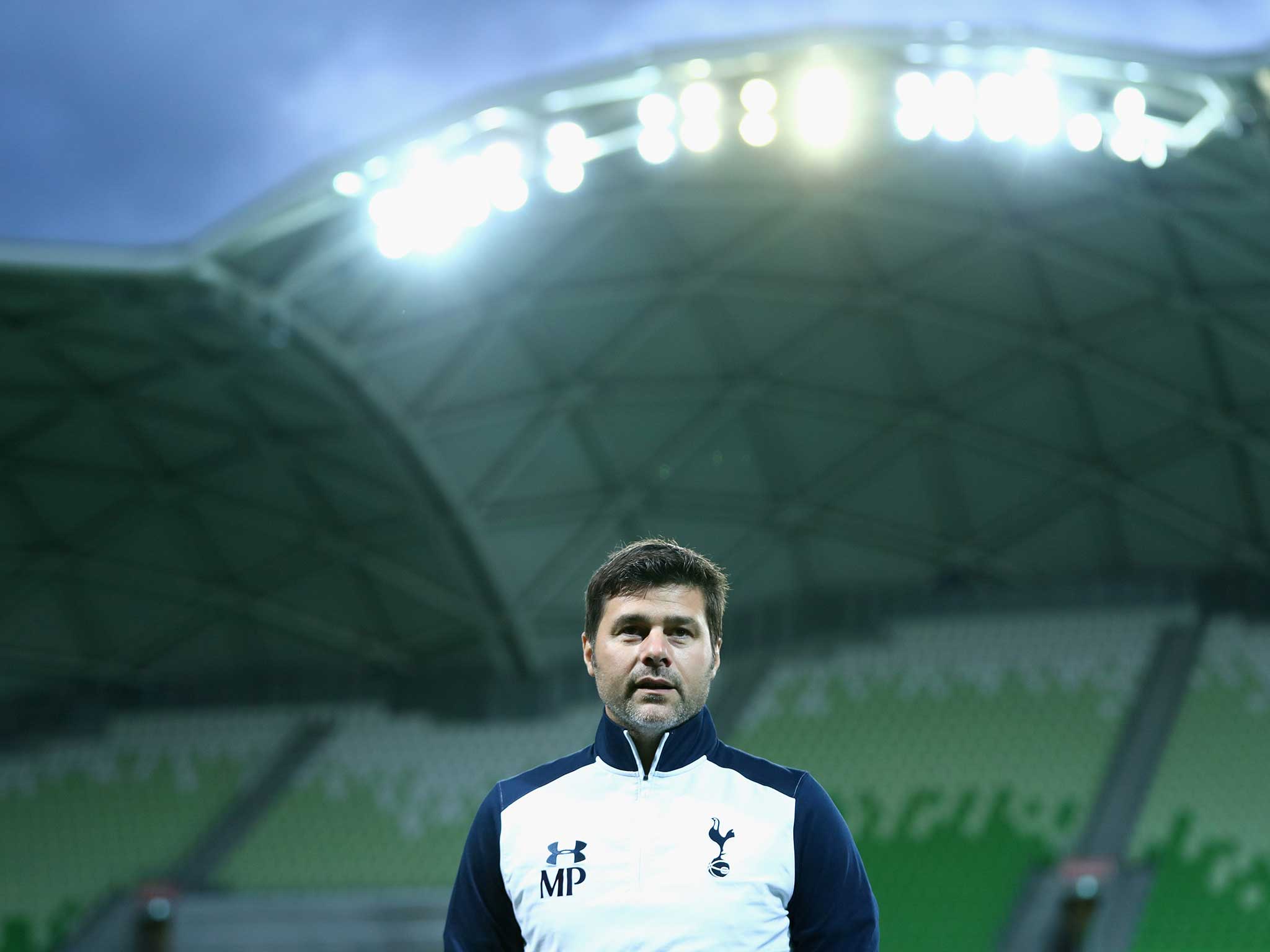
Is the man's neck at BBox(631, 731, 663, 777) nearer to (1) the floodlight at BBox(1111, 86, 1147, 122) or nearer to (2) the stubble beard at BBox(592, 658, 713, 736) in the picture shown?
(2) the stubble beard at BBox(592, 658, 713, 736)

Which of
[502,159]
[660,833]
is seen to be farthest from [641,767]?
[502,159]

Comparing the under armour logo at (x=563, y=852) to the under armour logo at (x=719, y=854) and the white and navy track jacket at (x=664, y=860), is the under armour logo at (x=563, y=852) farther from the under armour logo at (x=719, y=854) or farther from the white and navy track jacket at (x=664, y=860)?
the under armour logo at (x=719, y=854)

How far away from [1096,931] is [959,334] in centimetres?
978

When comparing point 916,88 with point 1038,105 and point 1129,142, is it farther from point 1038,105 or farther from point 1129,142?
point 1129,142

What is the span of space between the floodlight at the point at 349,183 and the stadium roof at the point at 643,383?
0.41 ft

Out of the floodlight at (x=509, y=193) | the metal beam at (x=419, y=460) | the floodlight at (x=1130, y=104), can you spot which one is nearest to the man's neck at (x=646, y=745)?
the floodlight at (x=1130, y=104)

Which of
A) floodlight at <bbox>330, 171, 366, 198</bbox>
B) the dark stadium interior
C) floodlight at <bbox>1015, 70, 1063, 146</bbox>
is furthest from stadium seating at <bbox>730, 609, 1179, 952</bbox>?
floodlight at <bbox>330, 171, 366, 198</bbox>

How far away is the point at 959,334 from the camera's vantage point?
24.9 metres

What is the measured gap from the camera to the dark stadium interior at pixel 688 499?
66.5ft

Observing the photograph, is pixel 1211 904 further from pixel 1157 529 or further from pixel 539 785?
pixel 539 785

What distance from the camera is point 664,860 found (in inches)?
121

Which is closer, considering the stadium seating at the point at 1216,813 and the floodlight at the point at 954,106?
the floodlight at the point at 954,106

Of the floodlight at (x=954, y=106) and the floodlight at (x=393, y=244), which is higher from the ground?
the floodlight at (x=393, y=244)

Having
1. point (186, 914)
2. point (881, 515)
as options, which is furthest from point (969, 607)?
point (186, 914)
